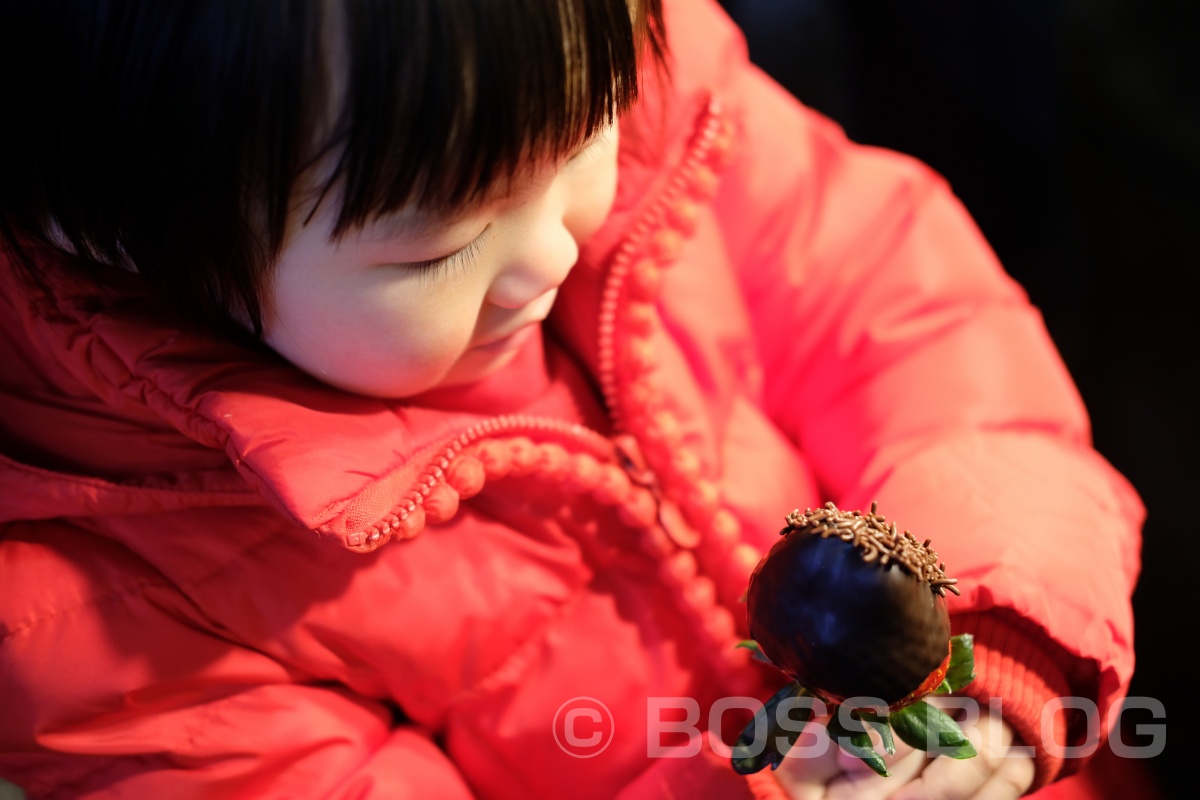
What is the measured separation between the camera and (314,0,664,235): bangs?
0.38 metres

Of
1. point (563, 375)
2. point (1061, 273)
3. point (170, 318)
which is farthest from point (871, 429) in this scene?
point (170, 318)

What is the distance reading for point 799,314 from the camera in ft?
2.53

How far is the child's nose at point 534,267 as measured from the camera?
485mm

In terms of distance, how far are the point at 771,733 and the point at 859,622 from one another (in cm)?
9

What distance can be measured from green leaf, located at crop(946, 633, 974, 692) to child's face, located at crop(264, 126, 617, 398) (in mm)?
255

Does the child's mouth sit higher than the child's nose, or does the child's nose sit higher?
the child's nose

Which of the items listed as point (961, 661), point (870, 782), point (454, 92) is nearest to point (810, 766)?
point (870, 782)

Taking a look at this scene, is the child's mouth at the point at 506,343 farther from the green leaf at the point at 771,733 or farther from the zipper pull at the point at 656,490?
the green leaf at the point at 771,733

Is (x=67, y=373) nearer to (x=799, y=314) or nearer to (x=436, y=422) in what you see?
(x=436, y=422)

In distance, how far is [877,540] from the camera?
1.33ft

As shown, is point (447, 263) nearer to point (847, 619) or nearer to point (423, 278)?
point (423, 278)
